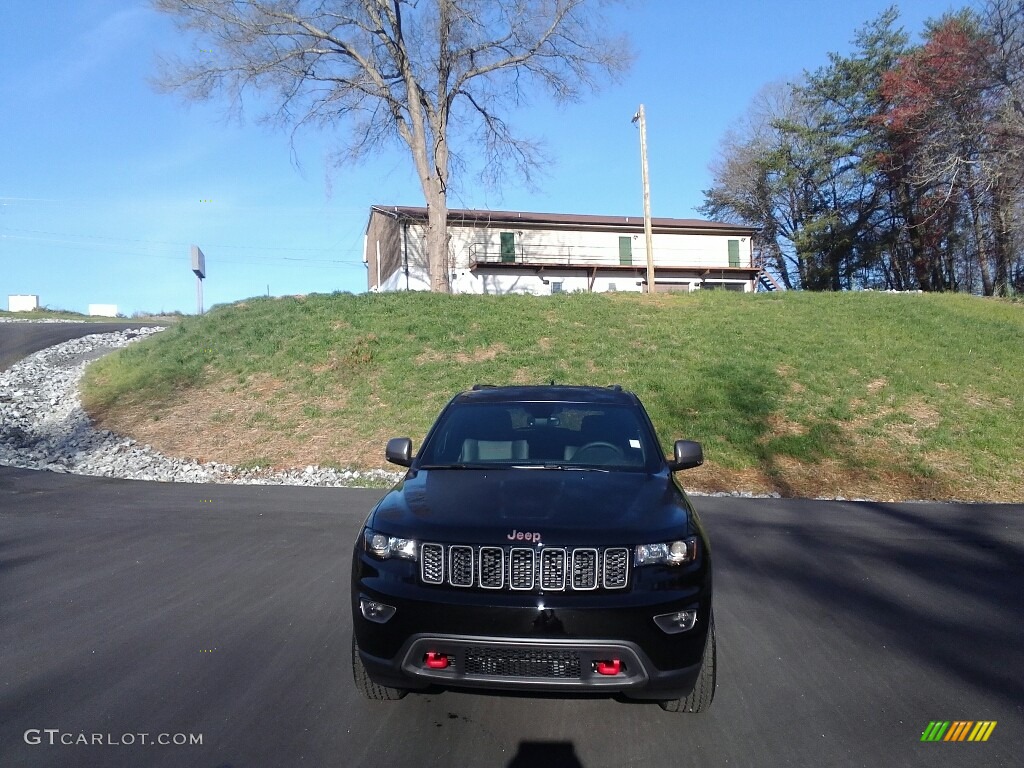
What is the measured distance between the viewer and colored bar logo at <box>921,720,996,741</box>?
3906 millimetres

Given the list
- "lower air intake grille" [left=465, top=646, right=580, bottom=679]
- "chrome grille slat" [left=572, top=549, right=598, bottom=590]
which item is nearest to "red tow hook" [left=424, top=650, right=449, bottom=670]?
"lower air intake grille" [left=465, top=646, right=580, bottom=679]

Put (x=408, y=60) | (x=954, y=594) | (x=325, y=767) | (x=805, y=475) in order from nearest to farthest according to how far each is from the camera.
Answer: (x=325, y=767) < (x=954, y=594) < (x=805, y=475) < (x=408, y=60)

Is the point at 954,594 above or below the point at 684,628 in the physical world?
below

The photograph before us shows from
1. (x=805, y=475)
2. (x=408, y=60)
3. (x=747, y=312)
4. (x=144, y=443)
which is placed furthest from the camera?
(x=408, y=60)

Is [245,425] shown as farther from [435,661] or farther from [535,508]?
[435,661]

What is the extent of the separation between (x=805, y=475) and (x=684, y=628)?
9.69 m

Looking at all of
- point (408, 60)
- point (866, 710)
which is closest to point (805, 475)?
point (866, 710)

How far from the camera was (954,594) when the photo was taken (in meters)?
6.29

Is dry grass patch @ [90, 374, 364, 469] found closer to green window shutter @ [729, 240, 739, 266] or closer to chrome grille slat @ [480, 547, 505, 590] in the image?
chrome grille slat @ [480, 547, 505, 590]

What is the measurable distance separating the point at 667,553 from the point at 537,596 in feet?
2.17

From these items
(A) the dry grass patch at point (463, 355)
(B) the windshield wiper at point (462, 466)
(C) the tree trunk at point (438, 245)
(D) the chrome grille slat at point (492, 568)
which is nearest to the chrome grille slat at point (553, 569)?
(D) the chrome grille slat at point (492, 568)

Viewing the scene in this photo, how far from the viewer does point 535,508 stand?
4105mm

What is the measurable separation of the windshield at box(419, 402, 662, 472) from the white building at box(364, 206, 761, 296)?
3524cm

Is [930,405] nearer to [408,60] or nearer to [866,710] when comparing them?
[866,710]
